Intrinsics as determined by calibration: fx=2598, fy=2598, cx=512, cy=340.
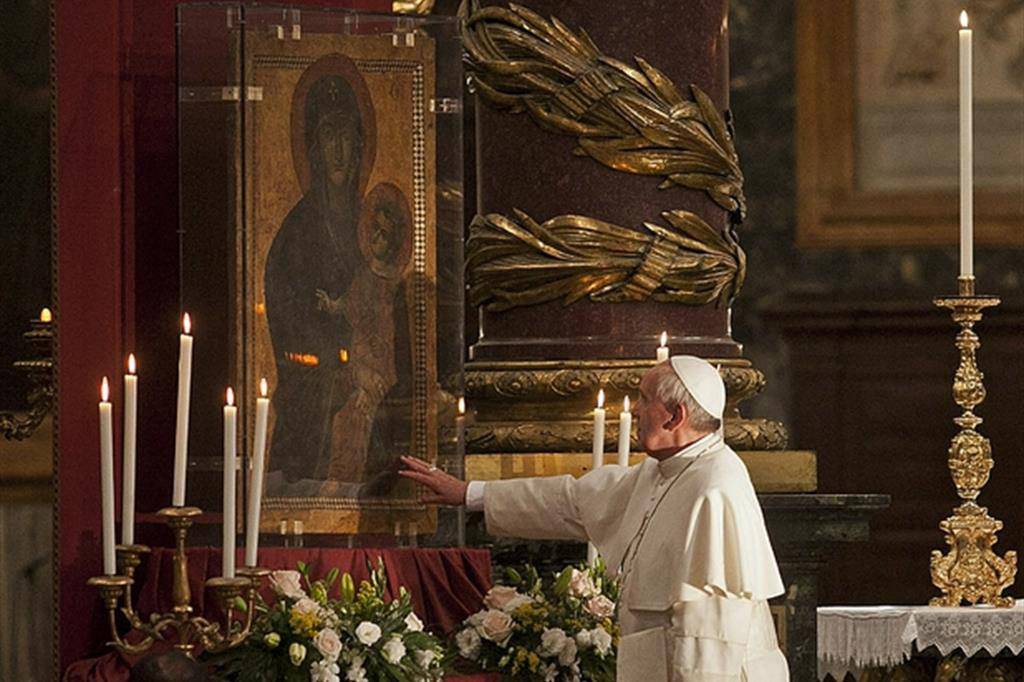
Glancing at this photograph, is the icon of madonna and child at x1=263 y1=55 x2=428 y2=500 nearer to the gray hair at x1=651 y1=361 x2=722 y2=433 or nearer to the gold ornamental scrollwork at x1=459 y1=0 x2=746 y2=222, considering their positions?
the gray hair at x1=651 y1=361 x2=722 y2=433

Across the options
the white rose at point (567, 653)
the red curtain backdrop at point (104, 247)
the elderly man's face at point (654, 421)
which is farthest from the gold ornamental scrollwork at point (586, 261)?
the white rose at point (567, 653)

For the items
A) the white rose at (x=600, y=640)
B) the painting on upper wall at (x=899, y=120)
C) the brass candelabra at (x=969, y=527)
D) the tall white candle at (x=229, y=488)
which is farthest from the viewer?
the painting on upper wall at (x=899, y=120)

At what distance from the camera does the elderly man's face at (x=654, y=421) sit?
583 centimetres

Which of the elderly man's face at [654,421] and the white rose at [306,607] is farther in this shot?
the elderly man's face at [654,421]

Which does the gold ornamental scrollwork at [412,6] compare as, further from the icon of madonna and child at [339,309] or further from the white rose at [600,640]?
the white rose at [600,640]

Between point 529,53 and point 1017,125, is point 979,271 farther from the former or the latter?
point 529,53

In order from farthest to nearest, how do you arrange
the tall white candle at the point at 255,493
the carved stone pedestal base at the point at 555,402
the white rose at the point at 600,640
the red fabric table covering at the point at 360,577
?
1. the carved stone pedestal base at the point at 555,402
2. the white rose at the point at 600,640
3. the red fabric table covering at the point at 360,577
4. the tall white candle at the point at 255,493

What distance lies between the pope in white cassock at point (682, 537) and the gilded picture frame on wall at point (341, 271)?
0.46 ft

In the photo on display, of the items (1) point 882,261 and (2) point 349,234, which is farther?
(1) point 882,261

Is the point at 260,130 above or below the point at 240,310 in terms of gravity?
above

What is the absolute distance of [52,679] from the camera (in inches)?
219

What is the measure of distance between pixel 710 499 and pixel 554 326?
1381 mm

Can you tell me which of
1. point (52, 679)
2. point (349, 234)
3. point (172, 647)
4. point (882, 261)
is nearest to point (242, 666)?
point (172, 647)

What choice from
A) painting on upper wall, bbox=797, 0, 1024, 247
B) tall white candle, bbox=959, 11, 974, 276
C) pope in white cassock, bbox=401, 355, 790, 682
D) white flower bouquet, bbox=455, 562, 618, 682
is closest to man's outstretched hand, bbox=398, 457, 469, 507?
pope in white cassock, bbox=401, 355, 790, 682
